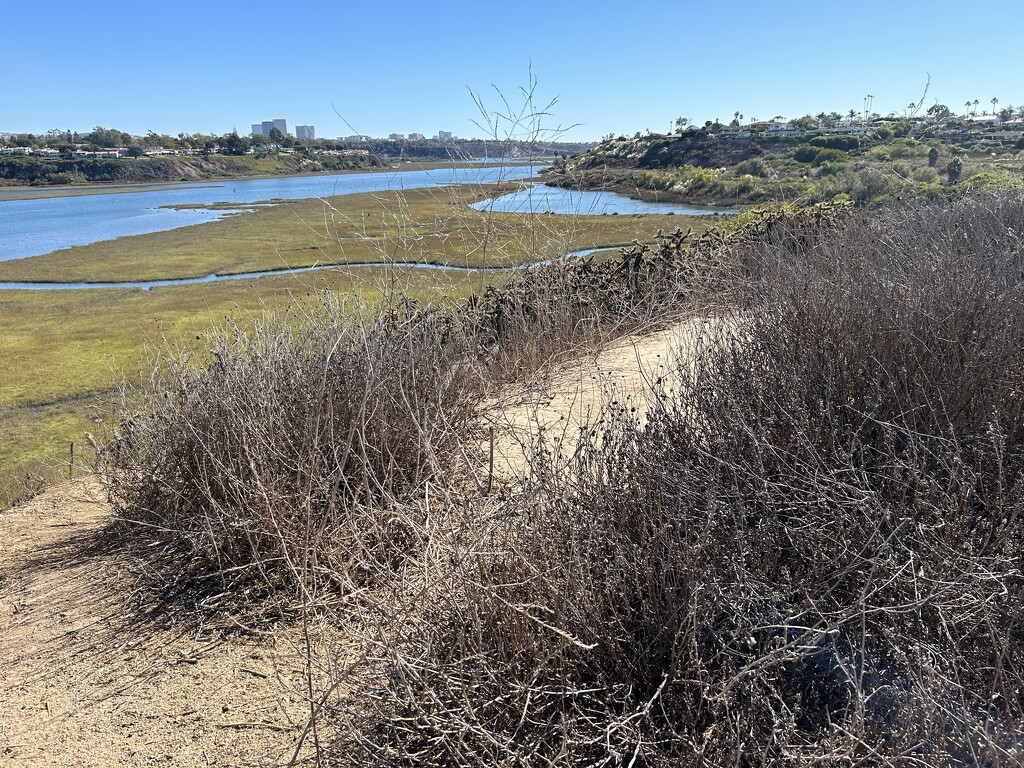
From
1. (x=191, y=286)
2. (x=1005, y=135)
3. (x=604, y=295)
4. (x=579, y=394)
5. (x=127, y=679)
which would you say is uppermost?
(x=1005, y=135)

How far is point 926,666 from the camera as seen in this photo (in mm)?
1642

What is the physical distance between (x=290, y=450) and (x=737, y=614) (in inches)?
115

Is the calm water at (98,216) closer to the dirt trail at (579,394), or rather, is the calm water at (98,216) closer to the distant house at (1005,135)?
the distant house at (1005,135)

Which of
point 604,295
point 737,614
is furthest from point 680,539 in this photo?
point 604,295

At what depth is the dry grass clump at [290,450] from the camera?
3.66 meters

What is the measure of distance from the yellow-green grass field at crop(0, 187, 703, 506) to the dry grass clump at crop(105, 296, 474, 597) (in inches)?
22.9

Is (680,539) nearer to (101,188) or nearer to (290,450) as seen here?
(290,450)

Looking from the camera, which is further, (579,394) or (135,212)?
(135,212)

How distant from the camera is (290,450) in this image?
4133 mm

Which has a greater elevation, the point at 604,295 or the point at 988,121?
the point at 988,121

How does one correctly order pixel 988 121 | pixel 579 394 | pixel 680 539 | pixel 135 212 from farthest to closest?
pixel 135 212
pixel 988 121
pixel 579 394
pixel 680 539

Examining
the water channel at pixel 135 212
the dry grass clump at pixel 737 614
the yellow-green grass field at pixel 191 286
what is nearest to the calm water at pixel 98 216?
the water channel at pixel 135 212

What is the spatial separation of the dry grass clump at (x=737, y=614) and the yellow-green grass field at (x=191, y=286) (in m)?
2.48

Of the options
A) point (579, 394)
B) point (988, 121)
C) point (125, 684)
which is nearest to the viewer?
point (125, 684)
